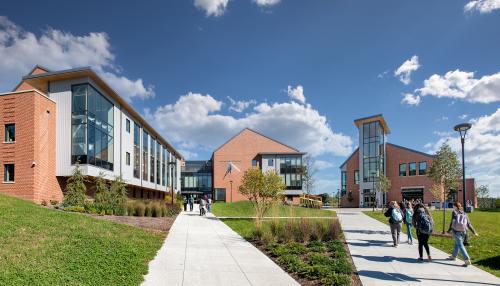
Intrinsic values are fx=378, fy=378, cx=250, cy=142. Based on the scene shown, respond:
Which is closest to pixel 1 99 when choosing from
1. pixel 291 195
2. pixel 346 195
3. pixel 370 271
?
pixel 370 271

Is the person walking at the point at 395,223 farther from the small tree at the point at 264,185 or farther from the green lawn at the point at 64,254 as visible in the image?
the small tree at the point at 264,185

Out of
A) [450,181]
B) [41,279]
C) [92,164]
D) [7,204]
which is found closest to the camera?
[41,279]

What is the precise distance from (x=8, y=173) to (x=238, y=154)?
3995 cm

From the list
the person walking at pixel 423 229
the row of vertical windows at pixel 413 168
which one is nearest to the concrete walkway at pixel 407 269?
the person walking at pixel 423 229

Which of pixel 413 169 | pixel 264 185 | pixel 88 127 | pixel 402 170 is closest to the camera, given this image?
pixel 264 185

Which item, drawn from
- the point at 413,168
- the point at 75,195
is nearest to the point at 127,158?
the point at 75,195

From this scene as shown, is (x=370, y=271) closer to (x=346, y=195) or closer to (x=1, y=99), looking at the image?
(x=1, y=99)

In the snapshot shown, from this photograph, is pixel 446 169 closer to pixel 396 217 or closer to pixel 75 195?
pixel 396 217

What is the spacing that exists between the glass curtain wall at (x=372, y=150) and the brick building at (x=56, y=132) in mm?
38925

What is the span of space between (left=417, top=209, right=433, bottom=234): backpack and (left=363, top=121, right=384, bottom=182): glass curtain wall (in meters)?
49.2

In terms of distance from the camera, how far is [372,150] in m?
59.3

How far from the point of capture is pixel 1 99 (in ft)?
82.4

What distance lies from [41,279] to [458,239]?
10.2m

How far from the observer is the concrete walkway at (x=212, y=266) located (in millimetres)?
7883
